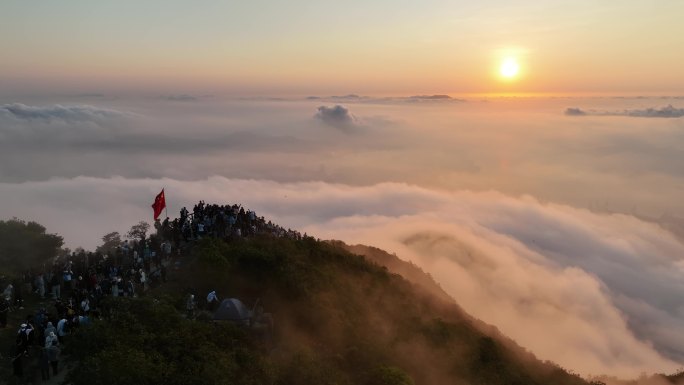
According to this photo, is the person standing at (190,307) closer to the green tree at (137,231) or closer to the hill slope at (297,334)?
the hill slope at (297,334)

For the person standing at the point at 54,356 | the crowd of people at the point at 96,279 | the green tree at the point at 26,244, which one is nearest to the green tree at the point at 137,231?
the green tree at the point at 26,244

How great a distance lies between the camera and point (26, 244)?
185ft

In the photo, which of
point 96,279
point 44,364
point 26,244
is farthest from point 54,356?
point 26,244

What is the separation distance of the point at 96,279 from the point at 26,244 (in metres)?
38.3

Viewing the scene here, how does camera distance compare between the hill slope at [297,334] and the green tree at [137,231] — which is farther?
the green tree at [137,231]

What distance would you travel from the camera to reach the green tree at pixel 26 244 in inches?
2090

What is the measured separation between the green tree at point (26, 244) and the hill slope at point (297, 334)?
32.9 m

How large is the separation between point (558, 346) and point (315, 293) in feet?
311

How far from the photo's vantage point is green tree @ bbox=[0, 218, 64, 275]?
174 ft

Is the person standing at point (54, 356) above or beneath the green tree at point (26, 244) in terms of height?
above

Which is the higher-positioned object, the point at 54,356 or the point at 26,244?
Answer: the point at 54,356

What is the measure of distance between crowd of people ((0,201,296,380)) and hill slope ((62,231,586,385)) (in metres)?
1.15

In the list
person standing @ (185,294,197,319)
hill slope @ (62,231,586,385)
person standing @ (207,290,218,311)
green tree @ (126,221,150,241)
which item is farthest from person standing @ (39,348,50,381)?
green tree @ (126,221,150,241)

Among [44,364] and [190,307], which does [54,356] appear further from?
[190,307]
